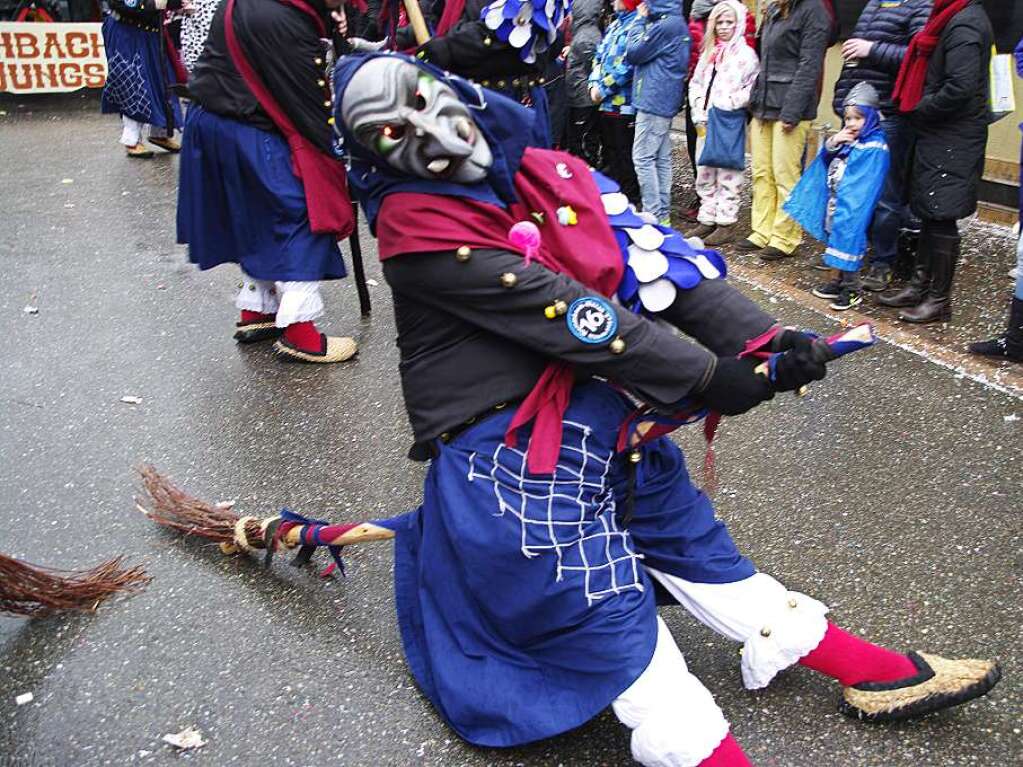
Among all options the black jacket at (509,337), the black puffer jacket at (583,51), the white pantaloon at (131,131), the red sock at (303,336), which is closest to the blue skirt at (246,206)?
the red sock at (303,336)

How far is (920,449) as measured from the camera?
3820 millimetres

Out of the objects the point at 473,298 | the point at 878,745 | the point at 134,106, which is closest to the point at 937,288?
the point at 878,745

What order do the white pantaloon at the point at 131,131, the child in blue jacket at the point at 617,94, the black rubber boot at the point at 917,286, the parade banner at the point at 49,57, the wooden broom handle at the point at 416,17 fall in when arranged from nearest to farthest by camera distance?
the wooden broom handle at the point at 416,17
the black rubber boot at the point at 917,286
the child in blue jacket at the point at 617,94
the white pantaloon at the point at 131,131
the parade banner at the point at 49,57

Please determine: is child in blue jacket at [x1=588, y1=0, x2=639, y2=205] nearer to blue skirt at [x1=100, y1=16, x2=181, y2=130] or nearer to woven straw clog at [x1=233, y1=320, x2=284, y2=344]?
woven straw clog at [x1=233, y1=320, x2=284, y2=344]

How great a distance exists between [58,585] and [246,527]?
1.82ft

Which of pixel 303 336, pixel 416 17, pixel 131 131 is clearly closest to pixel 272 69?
pixel 416 17

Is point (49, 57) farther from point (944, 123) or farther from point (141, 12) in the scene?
point (944, 123)

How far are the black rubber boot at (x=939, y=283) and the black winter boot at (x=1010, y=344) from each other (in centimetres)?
40

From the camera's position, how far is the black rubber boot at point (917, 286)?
5.09 meters

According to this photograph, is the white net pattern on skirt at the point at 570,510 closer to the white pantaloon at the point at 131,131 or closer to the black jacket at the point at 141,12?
the black jacket at the point at 141,12

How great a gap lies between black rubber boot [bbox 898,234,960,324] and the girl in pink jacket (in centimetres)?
156

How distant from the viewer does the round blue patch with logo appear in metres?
2.11

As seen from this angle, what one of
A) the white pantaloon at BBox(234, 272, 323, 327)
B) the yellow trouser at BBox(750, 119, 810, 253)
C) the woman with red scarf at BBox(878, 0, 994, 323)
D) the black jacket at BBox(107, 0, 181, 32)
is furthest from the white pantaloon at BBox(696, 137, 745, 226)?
the black jacket at BBox(107, 0, 181, 32)

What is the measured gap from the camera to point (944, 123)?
4.89 metres
